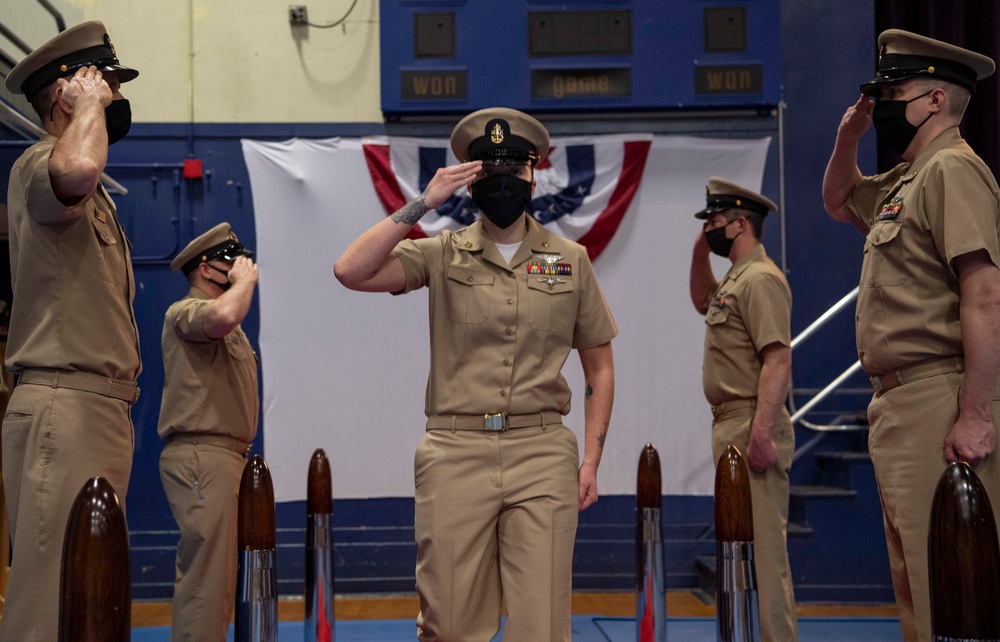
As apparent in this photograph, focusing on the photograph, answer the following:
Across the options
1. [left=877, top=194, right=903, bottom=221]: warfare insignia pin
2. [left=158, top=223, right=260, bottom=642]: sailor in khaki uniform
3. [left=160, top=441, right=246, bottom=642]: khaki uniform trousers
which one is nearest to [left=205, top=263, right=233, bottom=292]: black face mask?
[left=158, top=223, right=260, bottom=642]: sailor in khaki uniform

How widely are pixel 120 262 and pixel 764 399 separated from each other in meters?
2.55

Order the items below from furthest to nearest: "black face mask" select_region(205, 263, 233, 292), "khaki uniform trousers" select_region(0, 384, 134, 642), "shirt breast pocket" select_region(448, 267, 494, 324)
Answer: "black face mask" select_region(205, 263, 233, 292) < "shirt breast pocket" select_region(448, 267, 494, 324) < "khaki uniform trousers" select_region(0, 384, 134, 642)

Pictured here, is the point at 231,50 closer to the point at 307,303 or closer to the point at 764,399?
the point at 307,303

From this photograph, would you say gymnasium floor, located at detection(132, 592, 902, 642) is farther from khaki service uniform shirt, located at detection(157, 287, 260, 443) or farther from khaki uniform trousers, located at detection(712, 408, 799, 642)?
khaki service uniform shirt, located at detection(157, 287, 260, 443)

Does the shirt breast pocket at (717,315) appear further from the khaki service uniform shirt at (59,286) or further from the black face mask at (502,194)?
the khaki service uniform shirt at (59,286)

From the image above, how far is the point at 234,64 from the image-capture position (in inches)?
280

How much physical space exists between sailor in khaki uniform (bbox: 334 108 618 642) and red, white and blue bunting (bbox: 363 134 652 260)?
3.70m

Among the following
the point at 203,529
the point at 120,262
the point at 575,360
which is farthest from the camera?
Answer: the point at 575,360

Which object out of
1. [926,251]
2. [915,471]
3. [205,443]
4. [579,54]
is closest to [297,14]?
[579,54]

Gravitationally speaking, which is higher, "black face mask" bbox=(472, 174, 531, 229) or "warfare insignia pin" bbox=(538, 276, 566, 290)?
"black face mask" bbox=(472, 174, 531, 229)

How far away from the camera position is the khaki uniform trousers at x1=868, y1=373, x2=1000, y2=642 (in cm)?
267

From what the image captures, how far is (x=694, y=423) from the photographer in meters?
6.77

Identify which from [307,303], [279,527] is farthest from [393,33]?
[279,527]

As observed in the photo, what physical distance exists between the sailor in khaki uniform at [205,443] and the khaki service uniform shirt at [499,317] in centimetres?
124
